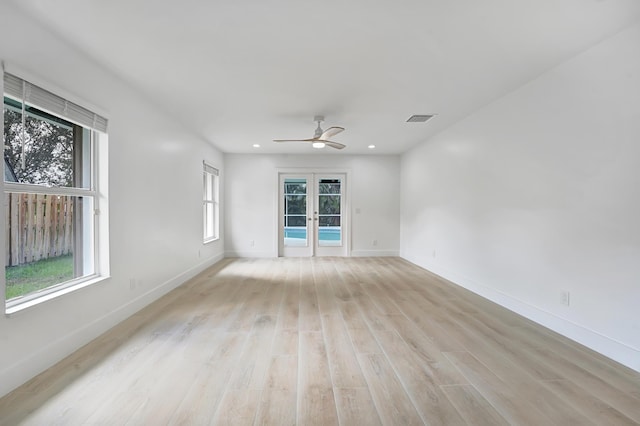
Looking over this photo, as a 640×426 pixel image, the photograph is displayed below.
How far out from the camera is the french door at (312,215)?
6848 millimetres

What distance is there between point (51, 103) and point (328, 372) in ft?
9.04

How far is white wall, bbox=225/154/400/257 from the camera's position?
22.0 ft

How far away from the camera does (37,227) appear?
2.09 meters

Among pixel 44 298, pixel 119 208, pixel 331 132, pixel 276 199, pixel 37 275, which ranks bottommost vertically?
pixel 44 298

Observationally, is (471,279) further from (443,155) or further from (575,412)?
(575,412)

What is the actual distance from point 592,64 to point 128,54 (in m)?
3.80

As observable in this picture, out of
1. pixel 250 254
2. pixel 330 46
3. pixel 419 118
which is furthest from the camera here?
pixel 250 254

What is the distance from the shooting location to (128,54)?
7.89 feet

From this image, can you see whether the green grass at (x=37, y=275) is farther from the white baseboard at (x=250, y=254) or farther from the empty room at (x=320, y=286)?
the white baseboard at (x=250, y=254)

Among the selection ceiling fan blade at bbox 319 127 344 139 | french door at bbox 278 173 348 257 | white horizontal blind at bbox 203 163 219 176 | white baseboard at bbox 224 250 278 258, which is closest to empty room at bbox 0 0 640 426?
ceiling fan blade at bbox 319 127 344 139

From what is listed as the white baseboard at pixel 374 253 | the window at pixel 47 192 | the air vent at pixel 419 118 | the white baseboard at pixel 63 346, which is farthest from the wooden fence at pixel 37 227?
the white baseboard at pixel 374 253

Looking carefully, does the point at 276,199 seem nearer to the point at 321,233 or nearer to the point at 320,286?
the point at 321,233

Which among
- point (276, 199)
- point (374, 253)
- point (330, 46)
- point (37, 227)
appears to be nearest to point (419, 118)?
point (330, 46)

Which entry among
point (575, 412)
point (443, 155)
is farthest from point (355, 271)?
point (575, 412)
